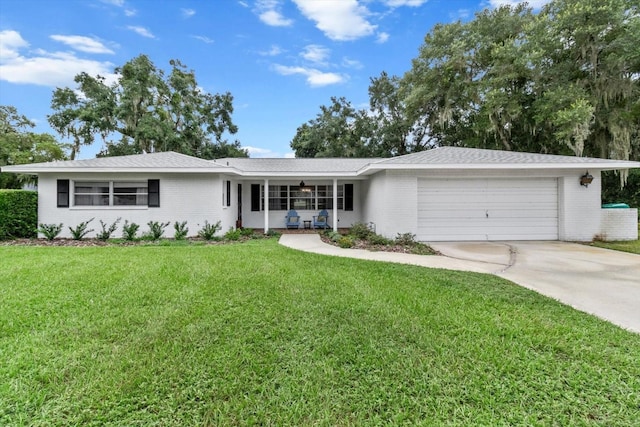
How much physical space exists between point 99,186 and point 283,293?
31.2 feet

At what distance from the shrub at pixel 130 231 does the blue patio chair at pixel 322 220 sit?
21.8 ft

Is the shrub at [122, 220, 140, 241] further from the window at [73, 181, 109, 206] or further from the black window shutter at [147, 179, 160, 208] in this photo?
the window at [73, 181, 109, 206]

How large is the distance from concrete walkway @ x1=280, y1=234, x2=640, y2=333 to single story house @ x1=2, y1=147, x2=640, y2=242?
934 mm

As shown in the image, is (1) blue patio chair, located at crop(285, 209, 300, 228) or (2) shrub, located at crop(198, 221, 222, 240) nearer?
(2) shrub, located at crop(198, 221, 222, 240)

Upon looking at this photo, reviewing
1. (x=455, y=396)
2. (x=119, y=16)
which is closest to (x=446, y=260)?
(x=455, y=396)

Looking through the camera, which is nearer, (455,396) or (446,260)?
(455,396)

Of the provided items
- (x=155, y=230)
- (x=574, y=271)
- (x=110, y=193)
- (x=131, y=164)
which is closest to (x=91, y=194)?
(x=110, y=193)

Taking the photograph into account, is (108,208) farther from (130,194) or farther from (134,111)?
(134,111)

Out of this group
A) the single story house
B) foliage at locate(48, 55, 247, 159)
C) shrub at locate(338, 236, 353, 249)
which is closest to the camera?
shrub at locate(338, 236, 353, 249)

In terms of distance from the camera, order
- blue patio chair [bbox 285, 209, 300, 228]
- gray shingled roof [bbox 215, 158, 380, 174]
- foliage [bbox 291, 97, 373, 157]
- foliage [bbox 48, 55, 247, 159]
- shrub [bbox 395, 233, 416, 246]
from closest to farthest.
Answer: shrub [bbox 395, 233, 416, 246] < gray shingled roof [bbox 215, 158, 380, 174] < blue patio chair [bbox 285, 209, 300, 228] < foliage [bbox 48, 55, 247, 159] < foliage [bbox 291, 97, 373, 157]

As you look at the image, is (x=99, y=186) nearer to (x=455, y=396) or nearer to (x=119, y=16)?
(x=119, y=16)

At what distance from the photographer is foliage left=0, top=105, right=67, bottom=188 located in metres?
18.1

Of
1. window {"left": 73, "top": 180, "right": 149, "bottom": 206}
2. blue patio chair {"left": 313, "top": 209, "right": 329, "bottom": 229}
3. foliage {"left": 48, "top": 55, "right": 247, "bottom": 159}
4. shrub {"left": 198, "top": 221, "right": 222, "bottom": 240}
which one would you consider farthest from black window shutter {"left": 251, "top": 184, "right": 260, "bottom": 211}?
foliage {"left": 48, "top": 55, "right": 247, "bottom": 159}

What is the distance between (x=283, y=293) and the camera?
4.54 m
